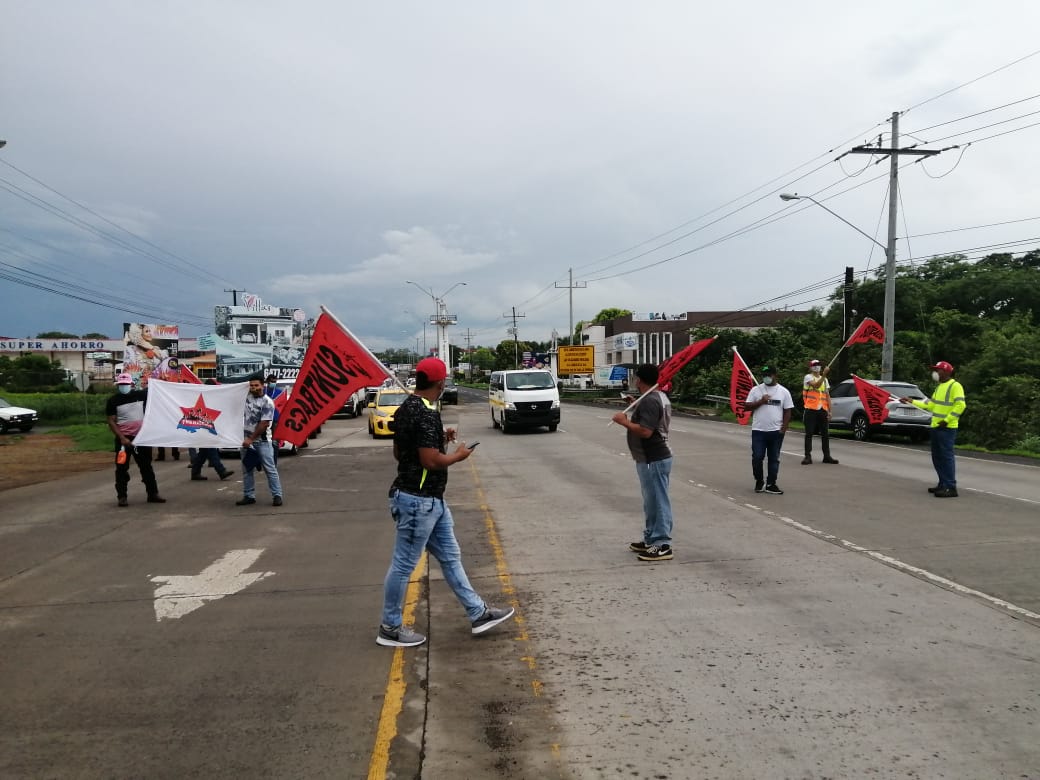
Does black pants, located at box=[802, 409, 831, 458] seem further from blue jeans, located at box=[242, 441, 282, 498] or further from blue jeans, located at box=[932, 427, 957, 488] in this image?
blue jeans, located at box=[242, 441, 282, 498]

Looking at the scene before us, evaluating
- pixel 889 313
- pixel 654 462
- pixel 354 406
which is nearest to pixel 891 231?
pixel 889 313

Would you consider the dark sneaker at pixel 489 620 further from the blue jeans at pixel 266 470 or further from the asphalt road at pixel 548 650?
the blue jeans at pixel 266 470

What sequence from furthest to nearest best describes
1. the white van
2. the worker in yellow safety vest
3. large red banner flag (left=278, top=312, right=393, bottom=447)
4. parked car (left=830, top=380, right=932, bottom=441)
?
the white van, parked car (left=830, top=380, right=932, bottom=441), the worker in yellow safety vest, large red banner flag (left=278, top=312, right=393, bottom=447)

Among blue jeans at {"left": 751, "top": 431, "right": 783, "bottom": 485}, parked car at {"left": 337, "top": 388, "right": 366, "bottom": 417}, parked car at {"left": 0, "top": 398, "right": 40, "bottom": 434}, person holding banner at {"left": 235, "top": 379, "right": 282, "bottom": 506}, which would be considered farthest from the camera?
parked car at {"left": 337, "top": 388, "right": 366, "bottom": 417}

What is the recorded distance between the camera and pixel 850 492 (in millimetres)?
10844

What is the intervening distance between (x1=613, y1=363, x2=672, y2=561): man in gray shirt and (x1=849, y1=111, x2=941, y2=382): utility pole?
776 inches

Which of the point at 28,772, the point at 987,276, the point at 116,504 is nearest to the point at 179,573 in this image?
the point at 28,772

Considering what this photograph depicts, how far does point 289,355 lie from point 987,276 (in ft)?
163

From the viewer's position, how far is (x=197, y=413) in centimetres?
1173

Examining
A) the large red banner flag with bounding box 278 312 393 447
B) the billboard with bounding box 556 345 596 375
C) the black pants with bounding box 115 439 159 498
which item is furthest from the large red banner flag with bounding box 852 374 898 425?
the billboard with bounding box 556 345 596 375

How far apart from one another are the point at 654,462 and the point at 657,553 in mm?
843

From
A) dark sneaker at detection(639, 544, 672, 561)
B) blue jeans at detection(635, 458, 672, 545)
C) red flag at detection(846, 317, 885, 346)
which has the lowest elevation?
dark sneaker at detection(639, 544, 672, 561)

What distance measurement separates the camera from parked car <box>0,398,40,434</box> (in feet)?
94.6

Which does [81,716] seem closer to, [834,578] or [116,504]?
[834,578]
